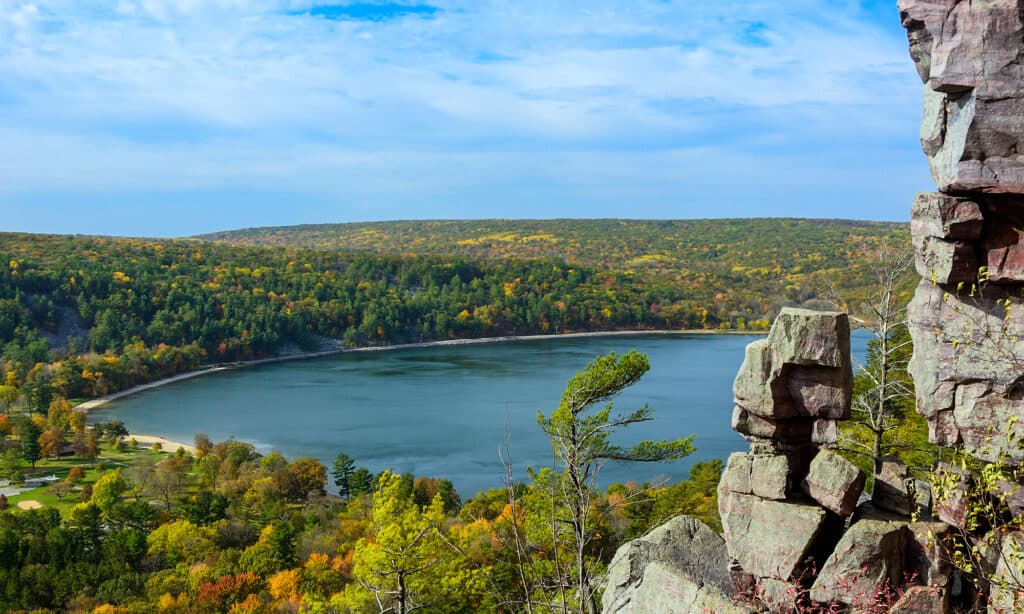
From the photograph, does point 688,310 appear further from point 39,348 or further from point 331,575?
point 331,575

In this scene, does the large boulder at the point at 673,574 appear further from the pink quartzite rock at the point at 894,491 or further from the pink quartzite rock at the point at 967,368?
the pink quartzite rock at the point at 967,368

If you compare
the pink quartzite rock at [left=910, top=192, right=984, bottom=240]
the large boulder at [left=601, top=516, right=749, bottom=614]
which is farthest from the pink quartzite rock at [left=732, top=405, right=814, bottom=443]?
the pink quartzite rock at [left=910, top=192, right=984, bottom=240]

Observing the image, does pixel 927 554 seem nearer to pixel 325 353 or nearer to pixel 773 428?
pixel 773 428

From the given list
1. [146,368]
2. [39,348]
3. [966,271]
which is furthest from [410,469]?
[39,348]

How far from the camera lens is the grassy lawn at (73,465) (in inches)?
1266

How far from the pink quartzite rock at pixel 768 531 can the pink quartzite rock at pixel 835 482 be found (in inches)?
6.7

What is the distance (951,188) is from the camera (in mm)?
7117

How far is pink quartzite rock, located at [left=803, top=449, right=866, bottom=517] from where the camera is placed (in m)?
8.34

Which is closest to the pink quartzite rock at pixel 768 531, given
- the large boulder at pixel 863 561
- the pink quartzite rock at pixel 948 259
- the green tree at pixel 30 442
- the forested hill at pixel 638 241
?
the large boulder at pixel 863 561

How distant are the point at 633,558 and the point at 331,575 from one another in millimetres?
12698

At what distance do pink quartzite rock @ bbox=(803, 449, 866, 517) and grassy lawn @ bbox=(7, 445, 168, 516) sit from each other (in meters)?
30.5

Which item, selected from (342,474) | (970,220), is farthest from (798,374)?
(342,474)

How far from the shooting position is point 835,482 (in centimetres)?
841

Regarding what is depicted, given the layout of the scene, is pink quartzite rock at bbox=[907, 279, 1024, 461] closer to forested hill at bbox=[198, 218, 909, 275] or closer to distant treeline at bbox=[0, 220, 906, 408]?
distant treeline at bbox=[0, 220, 906, 408]
